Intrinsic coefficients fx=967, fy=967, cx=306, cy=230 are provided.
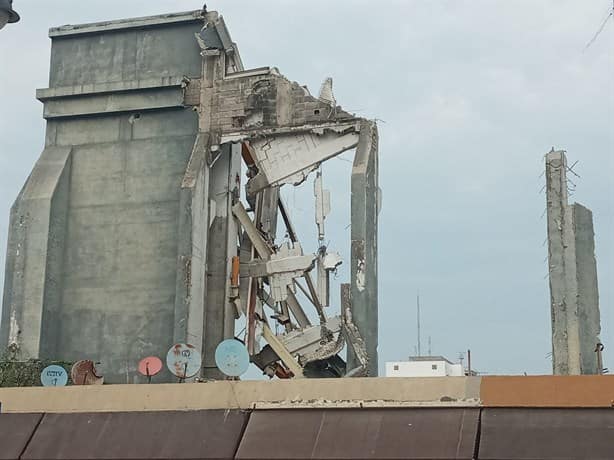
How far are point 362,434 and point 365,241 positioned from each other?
12.9 meters

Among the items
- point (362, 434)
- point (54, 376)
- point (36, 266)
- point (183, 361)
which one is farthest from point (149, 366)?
point (36, 266)

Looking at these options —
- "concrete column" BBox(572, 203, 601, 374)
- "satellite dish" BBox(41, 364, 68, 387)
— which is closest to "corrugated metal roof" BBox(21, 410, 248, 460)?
"satellite dish" BBox(41, 364, 68, 387)

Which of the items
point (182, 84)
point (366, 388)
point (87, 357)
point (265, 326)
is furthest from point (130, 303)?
point (366, 388)

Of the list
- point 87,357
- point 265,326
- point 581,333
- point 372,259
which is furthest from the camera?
point 265,326

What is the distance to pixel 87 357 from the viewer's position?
94.7ft

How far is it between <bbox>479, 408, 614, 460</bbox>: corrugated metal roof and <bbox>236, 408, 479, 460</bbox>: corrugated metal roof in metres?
0.29

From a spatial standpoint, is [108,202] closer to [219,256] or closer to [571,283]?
[219,256]

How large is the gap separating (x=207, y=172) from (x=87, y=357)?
6581mm

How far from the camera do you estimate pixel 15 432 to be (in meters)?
16.1

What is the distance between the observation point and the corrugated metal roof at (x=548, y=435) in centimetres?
1262

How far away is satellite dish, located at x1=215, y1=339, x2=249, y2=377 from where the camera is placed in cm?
1695

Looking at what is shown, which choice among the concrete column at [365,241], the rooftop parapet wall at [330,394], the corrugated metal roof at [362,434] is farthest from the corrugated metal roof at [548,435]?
the concrete column at [365,241]

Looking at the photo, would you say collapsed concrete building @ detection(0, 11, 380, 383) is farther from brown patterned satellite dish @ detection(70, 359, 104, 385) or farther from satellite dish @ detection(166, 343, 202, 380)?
satellite dish @ detection(166, 343, 202, 380)

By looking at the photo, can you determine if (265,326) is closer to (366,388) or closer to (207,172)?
(207,172)
